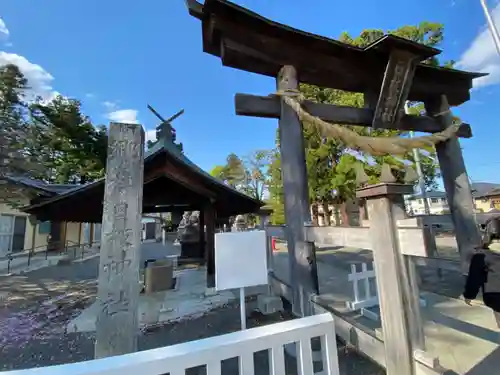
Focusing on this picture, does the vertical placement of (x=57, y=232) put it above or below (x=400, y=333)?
above

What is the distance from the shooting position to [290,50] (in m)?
3.60

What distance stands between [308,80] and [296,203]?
7.02 feet

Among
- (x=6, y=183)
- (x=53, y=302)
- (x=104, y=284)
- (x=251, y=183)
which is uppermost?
(x=251, y=183)

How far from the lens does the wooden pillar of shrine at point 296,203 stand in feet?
10.8

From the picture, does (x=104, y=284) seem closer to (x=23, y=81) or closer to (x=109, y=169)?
(x=109, y=169)

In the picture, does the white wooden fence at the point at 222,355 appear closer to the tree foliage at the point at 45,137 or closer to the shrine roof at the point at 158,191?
the shrine roof at the point at 158,191

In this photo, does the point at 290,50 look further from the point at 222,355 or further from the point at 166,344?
the point at 166,344

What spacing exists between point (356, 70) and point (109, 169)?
397 cm

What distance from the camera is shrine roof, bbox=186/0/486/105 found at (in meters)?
3.24

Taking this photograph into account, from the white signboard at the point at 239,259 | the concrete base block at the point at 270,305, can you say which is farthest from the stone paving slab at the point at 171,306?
the white signboard at the point at 239,259

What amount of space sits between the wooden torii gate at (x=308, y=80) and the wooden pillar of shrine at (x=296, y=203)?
1cm

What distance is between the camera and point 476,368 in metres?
2.46

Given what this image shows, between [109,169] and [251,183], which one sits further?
[251,183]

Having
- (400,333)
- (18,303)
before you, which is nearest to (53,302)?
(18,303)
